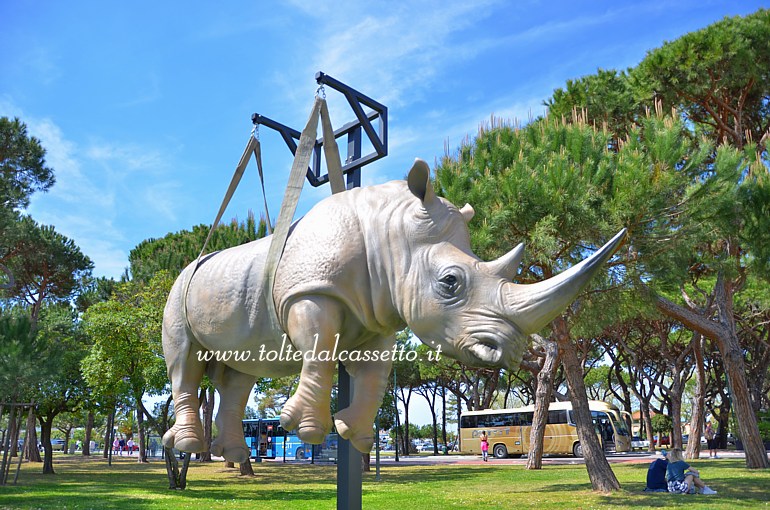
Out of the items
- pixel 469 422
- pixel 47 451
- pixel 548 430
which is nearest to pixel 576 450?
pixel 548 430

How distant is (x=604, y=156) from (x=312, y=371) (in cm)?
1035

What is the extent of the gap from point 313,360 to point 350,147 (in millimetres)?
1559

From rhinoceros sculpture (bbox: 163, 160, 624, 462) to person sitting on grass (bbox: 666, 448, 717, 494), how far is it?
1468 cm

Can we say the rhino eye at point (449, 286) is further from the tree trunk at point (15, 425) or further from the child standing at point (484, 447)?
the child standing at point (484, 447)

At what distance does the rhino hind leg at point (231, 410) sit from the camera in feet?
8.36

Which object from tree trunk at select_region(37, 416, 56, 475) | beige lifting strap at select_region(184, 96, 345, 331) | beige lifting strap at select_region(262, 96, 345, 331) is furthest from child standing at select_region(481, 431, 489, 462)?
beige lifting strap at select_region(262, 96, 345, 331)

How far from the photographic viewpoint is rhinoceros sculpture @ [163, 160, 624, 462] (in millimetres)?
1794

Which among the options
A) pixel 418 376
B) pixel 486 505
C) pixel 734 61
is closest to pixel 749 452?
pixel 486 505

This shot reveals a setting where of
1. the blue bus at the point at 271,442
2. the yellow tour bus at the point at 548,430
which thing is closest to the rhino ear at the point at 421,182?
the yellow tour bus at the point at 548,430

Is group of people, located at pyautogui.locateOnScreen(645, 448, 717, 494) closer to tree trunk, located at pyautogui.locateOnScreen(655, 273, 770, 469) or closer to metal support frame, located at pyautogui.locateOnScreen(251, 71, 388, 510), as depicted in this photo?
tree trunk, located at pyautogui.locateOnScreen(655, 273, 770, 469)

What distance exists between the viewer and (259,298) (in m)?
2.20

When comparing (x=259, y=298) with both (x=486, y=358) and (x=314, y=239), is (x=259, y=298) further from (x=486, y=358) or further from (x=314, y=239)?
(x=486, y=358)

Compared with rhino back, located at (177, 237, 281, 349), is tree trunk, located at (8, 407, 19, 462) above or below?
below

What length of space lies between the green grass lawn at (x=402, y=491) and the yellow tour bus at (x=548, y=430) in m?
9.03
